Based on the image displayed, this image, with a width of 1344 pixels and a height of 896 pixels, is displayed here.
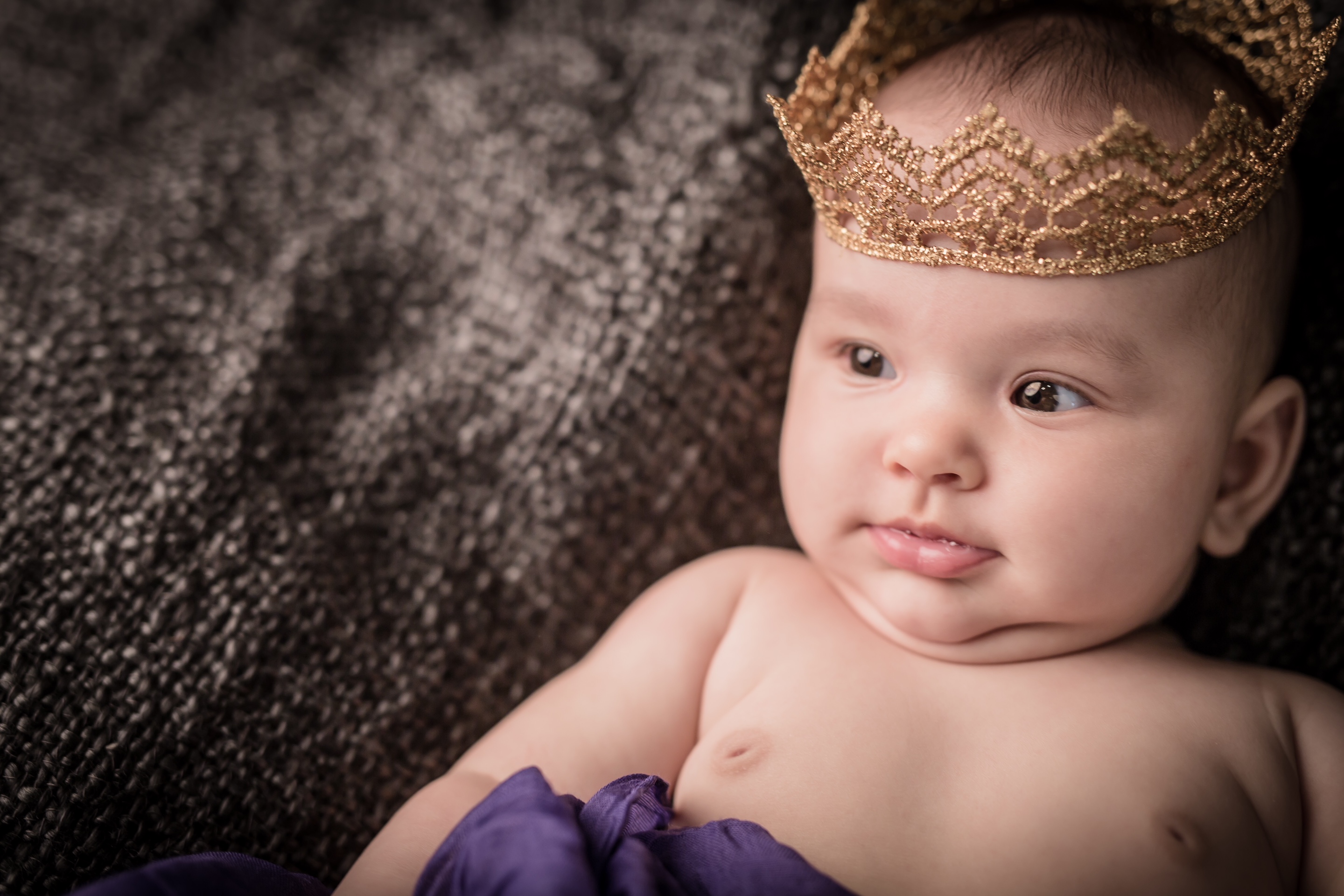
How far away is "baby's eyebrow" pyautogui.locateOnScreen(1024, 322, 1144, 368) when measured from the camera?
0.83m

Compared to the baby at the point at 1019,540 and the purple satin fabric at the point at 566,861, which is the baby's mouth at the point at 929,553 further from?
the purple satin fabric at the point at 566,861

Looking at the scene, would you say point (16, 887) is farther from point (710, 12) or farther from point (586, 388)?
point (710, 12)

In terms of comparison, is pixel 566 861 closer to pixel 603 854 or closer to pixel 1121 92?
pixel 603 854

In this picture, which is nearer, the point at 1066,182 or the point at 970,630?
the point at 1066,182

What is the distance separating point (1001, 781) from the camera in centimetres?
86

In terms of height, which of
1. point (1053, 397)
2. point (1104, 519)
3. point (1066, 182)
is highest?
point (1066, 182)

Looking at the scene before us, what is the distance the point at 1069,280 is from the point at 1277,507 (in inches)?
17.9

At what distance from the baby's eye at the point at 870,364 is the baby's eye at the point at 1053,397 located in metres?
0.13

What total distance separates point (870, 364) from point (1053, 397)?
0.17m

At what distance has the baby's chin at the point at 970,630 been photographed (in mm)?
897

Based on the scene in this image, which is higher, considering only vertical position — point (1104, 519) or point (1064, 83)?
point (1064, 83)

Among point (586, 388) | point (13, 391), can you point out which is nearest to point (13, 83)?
point (13, 391)

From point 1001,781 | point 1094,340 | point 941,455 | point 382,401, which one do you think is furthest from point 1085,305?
point 382,401

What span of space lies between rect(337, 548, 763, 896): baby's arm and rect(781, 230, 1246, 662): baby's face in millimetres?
226
